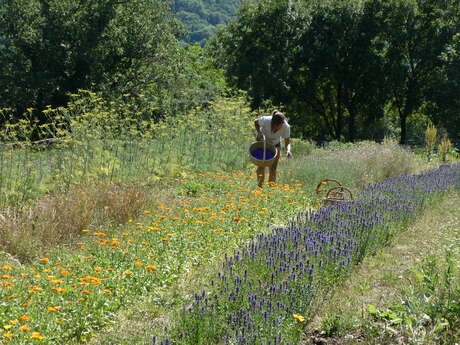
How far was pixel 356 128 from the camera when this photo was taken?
2681 centimetres

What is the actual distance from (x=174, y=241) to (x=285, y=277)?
1.59 metres

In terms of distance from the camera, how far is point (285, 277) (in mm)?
3930

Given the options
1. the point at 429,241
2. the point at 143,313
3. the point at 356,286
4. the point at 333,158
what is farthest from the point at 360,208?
the point at 333,158

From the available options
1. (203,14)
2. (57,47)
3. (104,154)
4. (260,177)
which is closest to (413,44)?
(57,47)

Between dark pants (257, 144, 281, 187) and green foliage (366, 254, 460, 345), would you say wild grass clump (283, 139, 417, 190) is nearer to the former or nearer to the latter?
dark pants (257, 144, 281, 187)

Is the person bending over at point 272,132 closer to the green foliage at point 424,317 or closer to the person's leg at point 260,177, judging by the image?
the person's leg at point 260,177

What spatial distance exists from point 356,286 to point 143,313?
1760 millimetres

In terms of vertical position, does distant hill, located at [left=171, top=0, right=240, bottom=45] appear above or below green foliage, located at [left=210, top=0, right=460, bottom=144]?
above

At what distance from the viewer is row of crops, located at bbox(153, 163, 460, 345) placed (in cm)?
320

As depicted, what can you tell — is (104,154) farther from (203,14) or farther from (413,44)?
(203,14)

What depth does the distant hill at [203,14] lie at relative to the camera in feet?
301

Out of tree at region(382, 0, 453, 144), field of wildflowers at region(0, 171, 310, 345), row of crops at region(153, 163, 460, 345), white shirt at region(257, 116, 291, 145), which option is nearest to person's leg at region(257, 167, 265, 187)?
white shirt at region(257, 116, 291, 145)

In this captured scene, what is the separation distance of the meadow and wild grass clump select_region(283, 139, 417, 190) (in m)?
0.05

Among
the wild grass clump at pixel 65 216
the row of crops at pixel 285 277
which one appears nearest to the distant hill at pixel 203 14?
the wild grass clump at pixel 65 216
